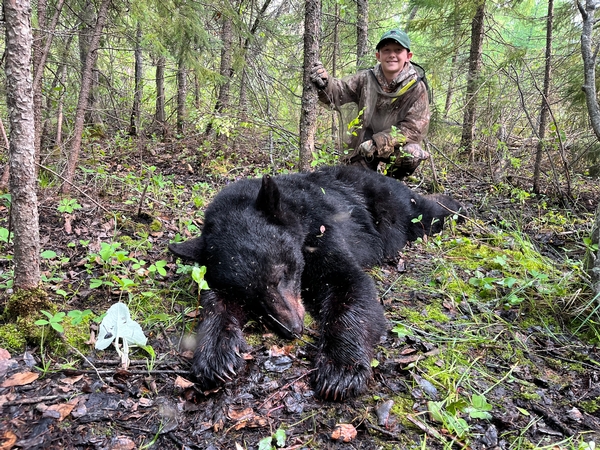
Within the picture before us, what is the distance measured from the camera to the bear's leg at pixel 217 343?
7.39 feet

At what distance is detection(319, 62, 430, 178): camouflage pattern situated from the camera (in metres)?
5.65

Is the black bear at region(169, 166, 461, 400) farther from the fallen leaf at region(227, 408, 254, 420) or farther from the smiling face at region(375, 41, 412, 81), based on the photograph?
the smiling face at region(375, 41, 412, 81)

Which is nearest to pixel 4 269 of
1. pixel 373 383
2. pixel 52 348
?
pixel 52 348

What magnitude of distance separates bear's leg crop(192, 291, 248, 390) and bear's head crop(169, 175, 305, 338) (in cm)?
11

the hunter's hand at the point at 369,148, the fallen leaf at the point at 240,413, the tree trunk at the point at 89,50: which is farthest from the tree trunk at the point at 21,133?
the hunter's hand at the point at 369,148

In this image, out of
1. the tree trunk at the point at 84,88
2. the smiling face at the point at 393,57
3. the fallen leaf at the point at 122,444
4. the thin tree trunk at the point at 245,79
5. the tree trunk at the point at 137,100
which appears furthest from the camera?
the thin tree trunk at the point at 245,79

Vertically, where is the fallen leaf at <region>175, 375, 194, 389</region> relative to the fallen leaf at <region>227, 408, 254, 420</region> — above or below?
above

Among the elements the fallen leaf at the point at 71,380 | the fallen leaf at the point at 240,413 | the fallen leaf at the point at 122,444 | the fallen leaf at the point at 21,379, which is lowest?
the fallen leaf at the point at 122,444

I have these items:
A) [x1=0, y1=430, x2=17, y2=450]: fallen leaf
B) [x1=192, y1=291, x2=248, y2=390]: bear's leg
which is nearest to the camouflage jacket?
[x1=192, y1=291, x2=248, y2=390]: bear's leg

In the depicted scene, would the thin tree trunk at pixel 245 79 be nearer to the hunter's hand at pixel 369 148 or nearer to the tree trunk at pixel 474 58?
the hunter's hand at pixel 369 148

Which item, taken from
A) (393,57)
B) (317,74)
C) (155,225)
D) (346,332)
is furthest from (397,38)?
(346,332)

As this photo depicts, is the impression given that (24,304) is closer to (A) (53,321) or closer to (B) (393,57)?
(A) (53,321)

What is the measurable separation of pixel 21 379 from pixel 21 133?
4.55 ft

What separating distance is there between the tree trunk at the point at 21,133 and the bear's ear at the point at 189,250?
3.20 ft
